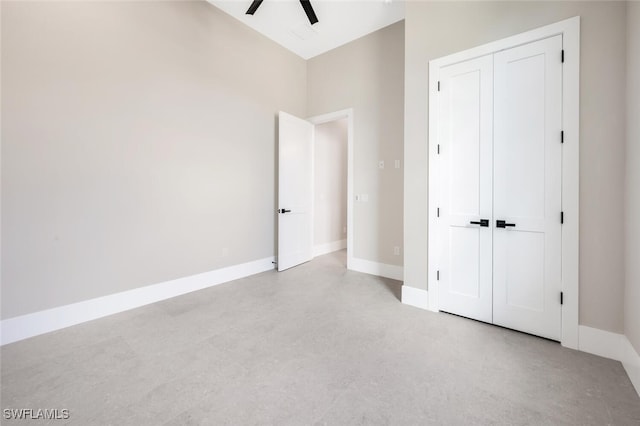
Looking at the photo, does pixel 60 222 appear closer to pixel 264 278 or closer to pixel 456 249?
pixel 264 278

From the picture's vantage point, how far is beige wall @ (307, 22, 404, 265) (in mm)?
3619

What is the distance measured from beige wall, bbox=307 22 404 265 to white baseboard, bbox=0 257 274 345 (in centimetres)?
210

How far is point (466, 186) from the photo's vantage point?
7.89 feet

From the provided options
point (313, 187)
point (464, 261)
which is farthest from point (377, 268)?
point (313, 187)

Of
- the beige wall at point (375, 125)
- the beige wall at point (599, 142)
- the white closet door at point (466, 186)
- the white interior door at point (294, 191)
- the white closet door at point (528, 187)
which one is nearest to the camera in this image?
the beige wall at point (599, 142)

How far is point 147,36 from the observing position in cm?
274

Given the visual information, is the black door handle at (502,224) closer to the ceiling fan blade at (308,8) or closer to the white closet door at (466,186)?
the white closet door at (466,186)

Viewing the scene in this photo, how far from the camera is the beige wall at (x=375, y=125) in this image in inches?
142

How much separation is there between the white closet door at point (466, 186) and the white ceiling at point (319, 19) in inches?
61.9

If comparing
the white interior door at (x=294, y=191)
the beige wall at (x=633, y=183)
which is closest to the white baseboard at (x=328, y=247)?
the white interior door at (x=294, y=191)

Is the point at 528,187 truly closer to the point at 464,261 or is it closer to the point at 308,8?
the point at 464,261

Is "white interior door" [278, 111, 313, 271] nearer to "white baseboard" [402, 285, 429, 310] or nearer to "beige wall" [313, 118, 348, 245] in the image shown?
"beige wall" [313, 118, 348, 245]

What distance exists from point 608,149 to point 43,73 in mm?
4478

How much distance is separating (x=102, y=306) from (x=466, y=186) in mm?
3697
